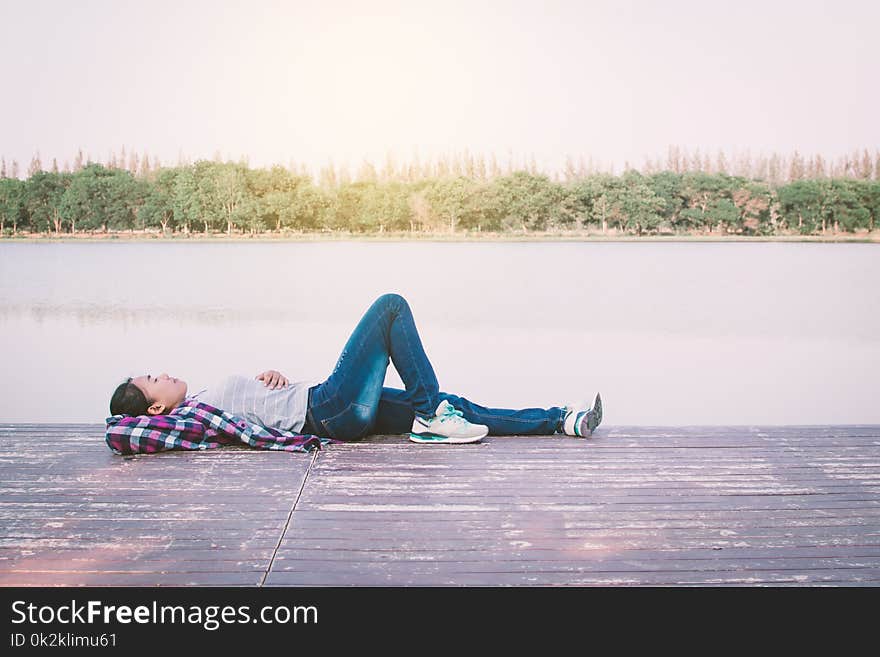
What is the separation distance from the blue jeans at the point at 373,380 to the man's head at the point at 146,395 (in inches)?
20.2

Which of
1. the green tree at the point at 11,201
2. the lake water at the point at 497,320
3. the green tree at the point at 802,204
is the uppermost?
the green tree at the point at 11,201

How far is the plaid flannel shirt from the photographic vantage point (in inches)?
138

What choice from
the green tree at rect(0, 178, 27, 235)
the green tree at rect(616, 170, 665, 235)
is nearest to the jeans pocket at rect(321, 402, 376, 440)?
the green tree at rect(0, 178, 27, 235)

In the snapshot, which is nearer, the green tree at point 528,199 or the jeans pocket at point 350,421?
the jeans pocket at point 350,421

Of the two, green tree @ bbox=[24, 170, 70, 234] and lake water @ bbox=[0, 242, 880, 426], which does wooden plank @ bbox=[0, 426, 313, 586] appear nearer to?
lake water @ bbox=[0, 242, 880, 426]

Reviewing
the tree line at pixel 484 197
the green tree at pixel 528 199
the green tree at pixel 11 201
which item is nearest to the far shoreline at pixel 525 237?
the tree line at pixel 484 197

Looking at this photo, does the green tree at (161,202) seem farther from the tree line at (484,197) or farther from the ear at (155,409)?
the ear at (155,409)

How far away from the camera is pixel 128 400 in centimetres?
346

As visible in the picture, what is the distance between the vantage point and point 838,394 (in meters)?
7.59

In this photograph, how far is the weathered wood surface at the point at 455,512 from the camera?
244 centimetres

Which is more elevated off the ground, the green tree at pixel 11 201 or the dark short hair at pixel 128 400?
the green tree at pixel 11 201

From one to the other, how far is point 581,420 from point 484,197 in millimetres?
7650
